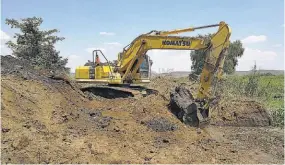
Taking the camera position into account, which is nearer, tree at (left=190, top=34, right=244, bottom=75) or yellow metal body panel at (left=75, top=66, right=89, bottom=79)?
yellow metal body panel at (left=75, top=66, right=89, bottom=79)

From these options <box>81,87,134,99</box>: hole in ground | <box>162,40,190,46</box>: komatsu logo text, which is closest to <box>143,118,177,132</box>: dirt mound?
<box>81,87,134,99</box>: hole in ground

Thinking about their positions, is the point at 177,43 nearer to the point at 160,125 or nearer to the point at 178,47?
the point at 178,47

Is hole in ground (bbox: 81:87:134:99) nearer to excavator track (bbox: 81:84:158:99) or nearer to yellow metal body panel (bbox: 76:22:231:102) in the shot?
excavator track (bbox: 81:84:158:99)

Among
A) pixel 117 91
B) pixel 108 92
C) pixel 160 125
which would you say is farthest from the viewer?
pixel 108 92

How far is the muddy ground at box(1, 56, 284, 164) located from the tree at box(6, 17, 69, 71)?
1331 centimetres

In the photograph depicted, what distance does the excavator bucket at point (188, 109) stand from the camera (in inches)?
430

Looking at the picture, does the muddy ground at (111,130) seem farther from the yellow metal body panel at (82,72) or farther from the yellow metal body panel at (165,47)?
the yellow metal body panel at (82,72)

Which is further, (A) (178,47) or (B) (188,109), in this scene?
(A) (178,47)

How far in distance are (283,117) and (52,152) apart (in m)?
8.80

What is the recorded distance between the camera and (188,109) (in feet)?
36.2

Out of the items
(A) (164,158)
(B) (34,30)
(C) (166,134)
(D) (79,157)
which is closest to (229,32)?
(C) (166,134)

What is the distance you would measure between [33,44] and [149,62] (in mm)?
13590

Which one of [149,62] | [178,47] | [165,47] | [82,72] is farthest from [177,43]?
[82,72]

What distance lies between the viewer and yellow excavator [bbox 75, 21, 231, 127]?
1147 cm
